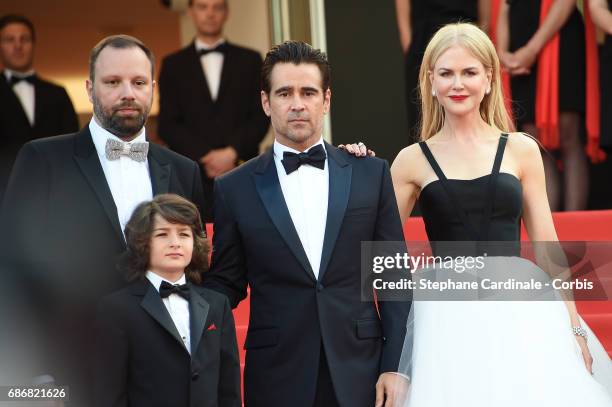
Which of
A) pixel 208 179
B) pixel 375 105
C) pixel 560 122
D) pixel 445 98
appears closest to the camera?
pixel 445 98

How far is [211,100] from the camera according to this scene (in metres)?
7.79

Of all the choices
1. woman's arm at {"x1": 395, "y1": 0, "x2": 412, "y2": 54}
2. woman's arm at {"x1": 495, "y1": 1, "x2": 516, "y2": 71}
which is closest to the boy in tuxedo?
woman's arm at {"x1": 495, "y1": 1, "x2": 516, "y2": 71}

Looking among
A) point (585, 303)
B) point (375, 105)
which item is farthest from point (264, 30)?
point (585, 303)

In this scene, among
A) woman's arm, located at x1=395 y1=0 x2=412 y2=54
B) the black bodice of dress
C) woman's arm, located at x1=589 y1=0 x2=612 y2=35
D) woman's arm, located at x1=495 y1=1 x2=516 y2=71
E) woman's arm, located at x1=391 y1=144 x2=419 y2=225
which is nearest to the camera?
the black bodice of dress

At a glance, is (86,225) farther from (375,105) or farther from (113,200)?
(375,105)

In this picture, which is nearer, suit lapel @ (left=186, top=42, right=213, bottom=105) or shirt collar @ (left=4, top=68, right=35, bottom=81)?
suit lapel @ (left=186, top=42, right=213, bottom=105)

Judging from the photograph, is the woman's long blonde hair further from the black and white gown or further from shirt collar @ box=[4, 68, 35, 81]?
shirt collar @ box=[4, 68, 35, 81]

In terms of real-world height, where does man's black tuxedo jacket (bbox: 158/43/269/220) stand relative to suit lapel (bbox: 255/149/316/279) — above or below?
above

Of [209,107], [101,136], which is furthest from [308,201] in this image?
[209,107]

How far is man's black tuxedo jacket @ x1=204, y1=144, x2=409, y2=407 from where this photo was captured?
160 inches

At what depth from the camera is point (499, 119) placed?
468 cm

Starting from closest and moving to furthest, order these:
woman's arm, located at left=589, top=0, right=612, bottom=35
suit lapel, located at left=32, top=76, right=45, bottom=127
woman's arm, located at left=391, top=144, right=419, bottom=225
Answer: woman's arm, located at left=391, top=144, right=419, bottom=225
woman's arm, located at left=589, top=0, right=612, bottom=35
suit lapel, located at left=32, top=76, right=45, bottom=127

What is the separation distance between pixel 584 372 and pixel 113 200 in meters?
1.69

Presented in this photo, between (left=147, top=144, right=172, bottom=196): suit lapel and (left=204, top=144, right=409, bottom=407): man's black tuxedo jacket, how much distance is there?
0.21m
